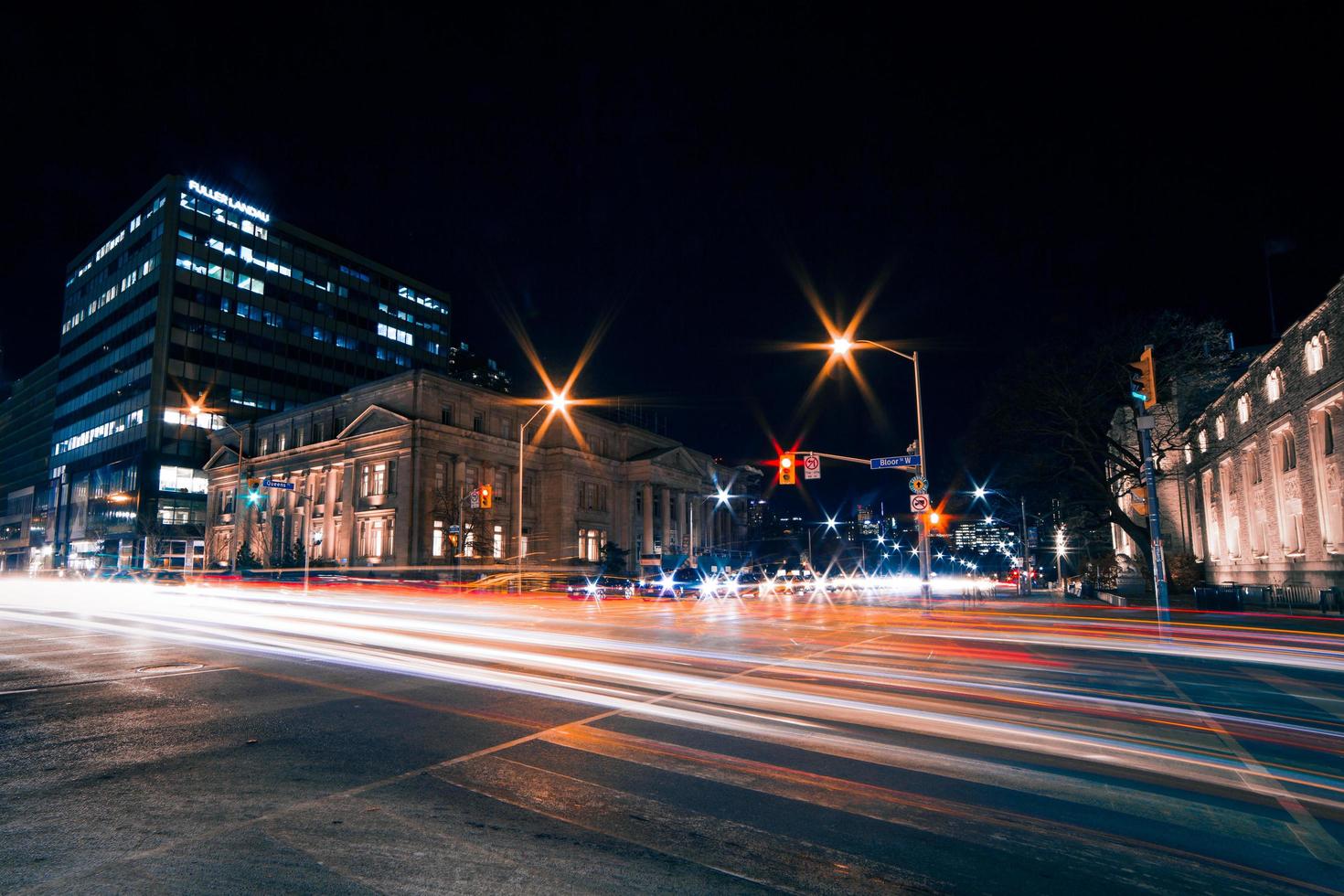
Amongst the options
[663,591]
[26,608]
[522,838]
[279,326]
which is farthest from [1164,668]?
[279,326]

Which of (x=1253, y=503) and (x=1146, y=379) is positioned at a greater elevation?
(x=1146, y=379)

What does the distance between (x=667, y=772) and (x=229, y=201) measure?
4014 inches

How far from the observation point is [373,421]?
6894cm

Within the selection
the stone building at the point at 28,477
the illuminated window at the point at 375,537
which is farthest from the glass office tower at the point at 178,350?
the illuminated window at the point at 375,537

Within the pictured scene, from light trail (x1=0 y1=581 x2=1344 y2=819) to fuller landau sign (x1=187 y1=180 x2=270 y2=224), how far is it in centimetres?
7480

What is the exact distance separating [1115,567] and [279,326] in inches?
3497

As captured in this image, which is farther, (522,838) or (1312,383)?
(1312,383)

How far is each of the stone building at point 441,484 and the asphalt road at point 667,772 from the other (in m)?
47.4

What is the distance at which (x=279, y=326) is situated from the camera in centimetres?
9019

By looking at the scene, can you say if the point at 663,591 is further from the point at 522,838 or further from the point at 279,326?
the point at 279,326

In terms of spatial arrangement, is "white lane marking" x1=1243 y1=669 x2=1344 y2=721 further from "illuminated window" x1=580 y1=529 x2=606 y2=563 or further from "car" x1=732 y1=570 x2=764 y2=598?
"illuminated window" x1=580 y1=529 x2=606 y2=563

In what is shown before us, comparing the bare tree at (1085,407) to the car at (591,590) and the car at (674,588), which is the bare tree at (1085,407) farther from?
the car at (591,590)

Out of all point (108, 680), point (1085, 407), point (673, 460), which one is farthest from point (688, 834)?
point (673, 460)

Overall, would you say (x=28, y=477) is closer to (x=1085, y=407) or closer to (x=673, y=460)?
(x=673, y=460)
